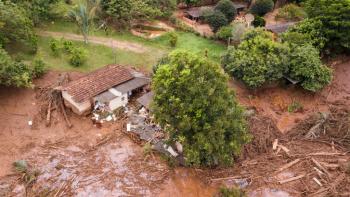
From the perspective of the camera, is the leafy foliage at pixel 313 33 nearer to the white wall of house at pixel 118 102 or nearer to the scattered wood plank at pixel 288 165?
the scattered wood plank at pixel 288 165

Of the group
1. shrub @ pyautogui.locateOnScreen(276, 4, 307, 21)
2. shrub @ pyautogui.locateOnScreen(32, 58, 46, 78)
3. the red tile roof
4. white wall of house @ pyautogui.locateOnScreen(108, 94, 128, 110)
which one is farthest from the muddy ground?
shrub @ pyautogui.locateOnScreen(276, 4, 307, 21)

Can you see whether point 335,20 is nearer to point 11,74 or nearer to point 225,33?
point 225,33

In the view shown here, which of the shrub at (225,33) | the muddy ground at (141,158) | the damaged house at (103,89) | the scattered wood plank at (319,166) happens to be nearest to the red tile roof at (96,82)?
the damaged house at (103,89)

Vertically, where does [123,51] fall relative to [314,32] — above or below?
below

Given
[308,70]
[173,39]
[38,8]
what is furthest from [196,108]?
[38,8]

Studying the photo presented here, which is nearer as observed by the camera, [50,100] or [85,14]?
[50,100]

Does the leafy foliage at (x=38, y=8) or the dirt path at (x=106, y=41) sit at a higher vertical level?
the leafy foliage at (x=38, y=8)
